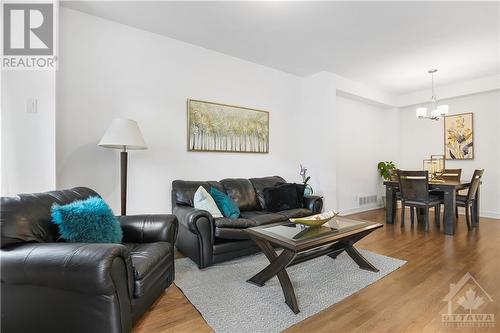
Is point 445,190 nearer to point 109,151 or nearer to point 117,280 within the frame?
point 117,280

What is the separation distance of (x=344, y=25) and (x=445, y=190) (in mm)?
2809

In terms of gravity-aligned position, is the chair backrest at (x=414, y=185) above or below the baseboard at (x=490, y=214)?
above

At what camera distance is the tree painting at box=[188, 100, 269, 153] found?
3455 mm

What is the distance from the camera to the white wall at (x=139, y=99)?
2.66 meters

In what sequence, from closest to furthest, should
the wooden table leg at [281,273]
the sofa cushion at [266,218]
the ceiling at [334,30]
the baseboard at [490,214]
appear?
1. the wooden table leg at [281,273]
2. the ceiling at [334,30]
3. the sofa cushion at [266,218]
4. the baseboard at [490,214]

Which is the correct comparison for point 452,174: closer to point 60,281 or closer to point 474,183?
point 474,183

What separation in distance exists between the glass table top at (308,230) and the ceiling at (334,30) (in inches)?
87.5

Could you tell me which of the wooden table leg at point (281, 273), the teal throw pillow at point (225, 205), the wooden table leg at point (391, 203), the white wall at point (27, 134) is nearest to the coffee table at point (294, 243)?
the wooden table leg at point (281, 273)

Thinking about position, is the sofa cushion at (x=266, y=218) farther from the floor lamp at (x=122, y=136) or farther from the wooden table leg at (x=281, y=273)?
the floor lamp at (x=122, y=136)

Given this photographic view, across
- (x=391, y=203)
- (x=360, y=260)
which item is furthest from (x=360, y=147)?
(x=360, y=260)

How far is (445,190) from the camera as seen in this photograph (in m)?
3.74

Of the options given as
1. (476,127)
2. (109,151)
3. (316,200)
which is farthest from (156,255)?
(476,127)

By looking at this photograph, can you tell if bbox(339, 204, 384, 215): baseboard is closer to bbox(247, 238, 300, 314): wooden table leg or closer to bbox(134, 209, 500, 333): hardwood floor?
bbox(134, 209, 500, 333): hardwood floor

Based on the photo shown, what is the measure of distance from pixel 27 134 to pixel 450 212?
204 inches
